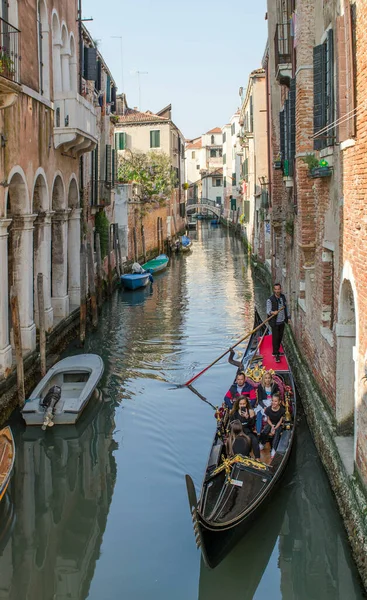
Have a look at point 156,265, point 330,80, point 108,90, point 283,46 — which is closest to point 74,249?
point 283,46

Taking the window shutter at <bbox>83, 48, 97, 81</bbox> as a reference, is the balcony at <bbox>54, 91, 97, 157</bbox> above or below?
below

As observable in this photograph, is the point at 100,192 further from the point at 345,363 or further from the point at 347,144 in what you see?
the point at 347,144

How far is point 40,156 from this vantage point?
37.9 ft

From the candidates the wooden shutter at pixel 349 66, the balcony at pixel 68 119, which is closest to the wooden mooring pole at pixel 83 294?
the balcony at pixel 68 119

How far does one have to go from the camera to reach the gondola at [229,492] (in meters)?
5.55

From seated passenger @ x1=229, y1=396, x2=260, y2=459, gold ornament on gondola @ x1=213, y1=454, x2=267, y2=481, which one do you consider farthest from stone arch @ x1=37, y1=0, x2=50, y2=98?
gold ornament on gondola @ x1=213, y1=454, x2=267, y2=481

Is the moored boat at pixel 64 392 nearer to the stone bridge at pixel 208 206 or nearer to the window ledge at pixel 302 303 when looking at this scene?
the window ledge at pixel 302 303

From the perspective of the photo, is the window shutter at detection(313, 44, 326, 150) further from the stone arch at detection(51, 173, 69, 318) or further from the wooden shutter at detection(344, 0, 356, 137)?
the stone arch at detection(51, 173, 69, 318)

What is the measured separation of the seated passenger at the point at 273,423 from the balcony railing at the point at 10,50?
16.3 feet

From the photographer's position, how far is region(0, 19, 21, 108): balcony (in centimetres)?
828

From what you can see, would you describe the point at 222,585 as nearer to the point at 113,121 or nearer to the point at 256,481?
the point at 256,481

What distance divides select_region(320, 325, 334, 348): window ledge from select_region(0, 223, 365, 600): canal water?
1341 mm

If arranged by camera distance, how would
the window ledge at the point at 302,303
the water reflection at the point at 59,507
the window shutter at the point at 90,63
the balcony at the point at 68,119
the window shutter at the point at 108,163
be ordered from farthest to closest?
the window shutter at the point at 108,163 < the window shutter at the point at 90,63 < the balcony at the point at 68,119 < the window ledge at the point at 302,303 < the water reflection at the point at 59,507

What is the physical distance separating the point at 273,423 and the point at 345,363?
1.20 metres
